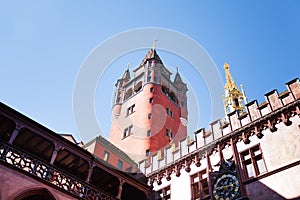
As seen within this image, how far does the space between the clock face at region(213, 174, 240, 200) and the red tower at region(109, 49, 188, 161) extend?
51.9 feet

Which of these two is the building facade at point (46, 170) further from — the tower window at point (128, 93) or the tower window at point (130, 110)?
the tower window at point (128, 93)

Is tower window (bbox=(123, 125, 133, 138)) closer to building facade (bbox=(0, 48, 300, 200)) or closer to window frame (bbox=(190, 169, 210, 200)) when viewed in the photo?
building facade (bbox=(0, 48, 300, 200))

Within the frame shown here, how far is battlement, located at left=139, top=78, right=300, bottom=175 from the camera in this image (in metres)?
16.9

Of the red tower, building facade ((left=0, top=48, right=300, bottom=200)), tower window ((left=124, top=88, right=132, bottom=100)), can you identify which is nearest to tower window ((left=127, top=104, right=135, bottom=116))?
the red tower

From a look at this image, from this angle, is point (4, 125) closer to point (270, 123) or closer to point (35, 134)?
point (35, 134)

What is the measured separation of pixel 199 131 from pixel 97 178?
27.3ft

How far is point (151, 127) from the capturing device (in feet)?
115

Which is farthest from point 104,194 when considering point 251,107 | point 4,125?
point 251,107

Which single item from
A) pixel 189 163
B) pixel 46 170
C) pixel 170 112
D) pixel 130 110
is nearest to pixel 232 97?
pixel 170 112

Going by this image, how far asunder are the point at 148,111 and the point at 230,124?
1909 centimetres

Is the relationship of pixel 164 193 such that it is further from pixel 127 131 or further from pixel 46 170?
pixel 127 131

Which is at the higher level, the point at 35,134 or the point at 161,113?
the point at 161,113

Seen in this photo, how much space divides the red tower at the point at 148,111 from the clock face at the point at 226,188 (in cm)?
1583

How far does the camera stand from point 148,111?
37.4m
